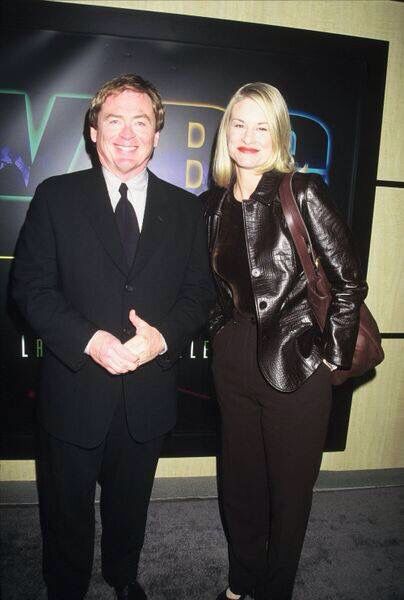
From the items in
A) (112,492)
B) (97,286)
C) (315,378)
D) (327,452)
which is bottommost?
(327,452)

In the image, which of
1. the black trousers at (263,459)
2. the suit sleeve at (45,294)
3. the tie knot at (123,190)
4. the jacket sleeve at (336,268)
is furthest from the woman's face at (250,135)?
the suit sleeve at (45,294)

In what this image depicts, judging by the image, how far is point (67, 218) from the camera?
4.61ft

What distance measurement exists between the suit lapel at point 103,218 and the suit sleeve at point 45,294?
0.47ft

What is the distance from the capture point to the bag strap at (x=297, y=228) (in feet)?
4.78

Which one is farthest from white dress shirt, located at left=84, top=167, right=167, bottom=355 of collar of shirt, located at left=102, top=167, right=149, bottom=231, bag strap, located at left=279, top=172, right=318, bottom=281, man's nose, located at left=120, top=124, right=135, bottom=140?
bag strap, located at left=279, top=172, right=318, bottom=281

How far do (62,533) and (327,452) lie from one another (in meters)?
1.95

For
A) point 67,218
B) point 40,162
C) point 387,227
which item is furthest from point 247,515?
point 40,162

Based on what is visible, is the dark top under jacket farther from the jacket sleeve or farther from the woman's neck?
the jacket sleeve

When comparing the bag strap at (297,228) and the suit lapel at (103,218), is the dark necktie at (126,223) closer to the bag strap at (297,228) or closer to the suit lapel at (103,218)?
the suit lapel at (103,218)

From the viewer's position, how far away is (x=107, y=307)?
1428 mm

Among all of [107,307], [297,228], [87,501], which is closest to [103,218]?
[107,307]

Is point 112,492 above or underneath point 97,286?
underneath

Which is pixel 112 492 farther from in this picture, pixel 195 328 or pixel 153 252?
pixel 153 252

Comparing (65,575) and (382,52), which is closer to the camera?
(65,575)
